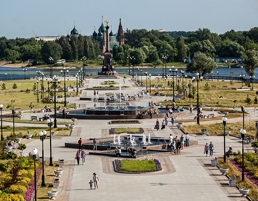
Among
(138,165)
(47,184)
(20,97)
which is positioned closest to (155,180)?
(138,165)

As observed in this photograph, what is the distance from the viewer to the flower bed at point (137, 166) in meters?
38.0

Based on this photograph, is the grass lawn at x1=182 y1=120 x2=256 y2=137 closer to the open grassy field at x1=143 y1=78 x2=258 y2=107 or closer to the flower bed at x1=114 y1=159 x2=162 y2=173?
the flower bed at x1=114 y1=159 x2=162 y2=173

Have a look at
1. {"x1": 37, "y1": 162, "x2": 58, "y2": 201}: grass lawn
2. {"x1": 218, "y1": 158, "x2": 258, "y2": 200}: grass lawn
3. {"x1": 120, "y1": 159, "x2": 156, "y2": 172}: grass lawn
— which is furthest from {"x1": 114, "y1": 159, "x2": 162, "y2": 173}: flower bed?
{"x1": 218, "y1": 158, "x2": 258, "y2": 200}: grass lawn

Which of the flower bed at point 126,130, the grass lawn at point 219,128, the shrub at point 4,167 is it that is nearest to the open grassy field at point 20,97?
the flower bed at point 126,130

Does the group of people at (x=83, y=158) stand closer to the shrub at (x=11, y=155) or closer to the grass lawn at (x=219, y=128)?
the shrub at (x=11, y=155)

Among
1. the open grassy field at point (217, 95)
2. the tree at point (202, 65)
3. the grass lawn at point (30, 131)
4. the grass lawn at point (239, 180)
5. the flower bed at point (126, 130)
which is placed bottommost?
the grass lawn at point (239, 180)

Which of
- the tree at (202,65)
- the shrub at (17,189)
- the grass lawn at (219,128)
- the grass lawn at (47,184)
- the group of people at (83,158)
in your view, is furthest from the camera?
the tree at (202,65)

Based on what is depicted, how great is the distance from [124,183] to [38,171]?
5.57 meters

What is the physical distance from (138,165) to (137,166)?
0.95 ft

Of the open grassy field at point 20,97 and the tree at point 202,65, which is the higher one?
the tree at point 202,65

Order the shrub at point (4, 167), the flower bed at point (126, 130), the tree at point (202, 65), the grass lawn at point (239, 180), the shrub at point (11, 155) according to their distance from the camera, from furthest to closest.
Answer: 1. the tree at point (202, 65)
2. the flower bed at point (126, 130)
3. the shrub at point (11, 155)
4. the shrub at point (4, 167)
5. the grass lawn at point (239, 180)

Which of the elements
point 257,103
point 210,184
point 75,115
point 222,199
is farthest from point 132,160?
point 257,103

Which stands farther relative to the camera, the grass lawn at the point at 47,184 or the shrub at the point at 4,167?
the shrub at the point at 4,167

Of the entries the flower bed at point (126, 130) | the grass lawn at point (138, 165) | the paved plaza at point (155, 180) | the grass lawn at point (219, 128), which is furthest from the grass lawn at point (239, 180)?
the flower bed at point (126, 130)
